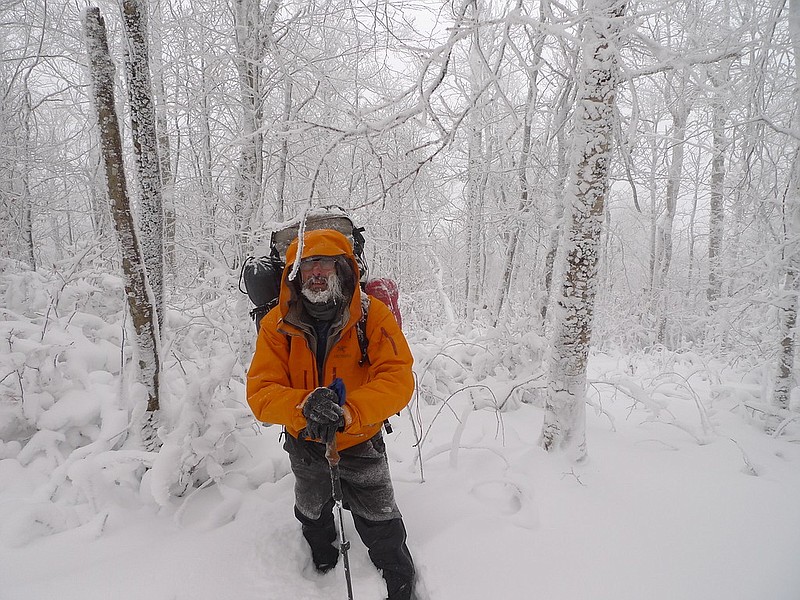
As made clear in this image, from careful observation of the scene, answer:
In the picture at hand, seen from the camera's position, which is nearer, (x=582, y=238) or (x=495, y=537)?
(x=495, y=537)

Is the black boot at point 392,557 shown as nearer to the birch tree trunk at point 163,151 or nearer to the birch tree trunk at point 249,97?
the birch tree trunk at point 249,97

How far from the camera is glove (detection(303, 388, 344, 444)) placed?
1752 millimetres

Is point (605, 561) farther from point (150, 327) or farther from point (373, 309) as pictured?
point (150, 327)

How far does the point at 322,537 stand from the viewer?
7.57 feet

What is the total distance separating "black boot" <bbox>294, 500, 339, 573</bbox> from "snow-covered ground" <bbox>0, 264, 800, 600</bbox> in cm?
7

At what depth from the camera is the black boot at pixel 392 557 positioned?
2.08 metres

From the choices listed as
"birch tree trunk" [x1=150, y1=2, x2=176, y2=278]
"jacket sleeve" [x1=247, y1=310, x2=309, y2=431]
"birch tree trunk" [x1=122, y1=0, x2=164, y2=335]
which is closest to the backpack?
"jacket sleeve" [x1=247, y1=310, x2=309, y2=431]

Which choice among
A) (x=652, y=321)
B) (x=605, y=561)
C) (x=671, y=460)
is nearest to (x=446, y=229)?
(x=652, y=321)

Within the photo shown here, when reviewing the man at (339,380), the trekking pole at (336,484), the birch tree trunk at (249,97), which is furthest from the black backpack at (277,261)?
the birch tree trunk at (249,97)

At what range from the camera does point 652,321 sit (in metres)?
13.1

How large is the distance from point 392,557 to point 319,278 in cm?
153

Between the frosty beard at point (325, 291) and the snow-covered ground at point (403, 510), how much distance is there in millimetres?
1044

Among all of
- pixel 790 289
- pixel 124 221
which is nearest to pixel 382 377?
pixel 124 221

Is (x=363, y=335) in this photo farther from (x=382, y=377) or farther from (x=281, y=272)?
(x=281, y=272)
